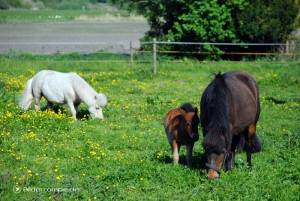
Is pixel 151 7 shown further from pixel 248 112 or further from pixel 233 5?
pixel 248 112

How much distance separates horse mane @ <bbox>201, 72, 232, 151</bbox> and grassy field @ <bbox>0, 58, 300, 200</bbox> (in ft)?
2.09

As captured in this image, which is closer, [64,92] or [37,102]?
[64,92]

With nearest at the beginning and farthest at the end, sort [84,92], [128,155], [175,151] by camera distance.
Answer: [175,151], [128,155], [84,92]

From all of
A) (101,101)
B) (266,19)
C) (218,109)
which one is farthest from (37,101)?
(266,19)

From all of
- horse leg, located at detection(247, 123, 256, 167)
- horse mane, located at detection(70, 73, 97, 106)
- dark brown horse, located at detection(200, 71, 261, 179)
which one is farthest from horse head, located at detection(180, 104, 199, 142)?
horse mane, located at detection(70, 73, 97, 106)

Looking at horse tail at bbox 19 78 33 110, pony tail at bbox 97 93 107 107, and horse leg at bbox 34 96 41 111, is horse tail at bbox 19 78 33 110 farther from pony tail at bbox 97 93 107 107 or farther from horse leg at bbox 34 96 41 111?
pony tail at bbox 97 93 107 107

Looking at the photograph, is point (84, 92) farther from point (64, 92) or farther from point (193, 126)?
point (193, 126)

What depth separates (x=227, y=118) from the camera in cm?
693

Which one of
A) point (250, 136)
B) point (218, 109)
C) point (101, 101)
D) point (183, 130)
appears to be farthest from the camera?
point (101, 101)

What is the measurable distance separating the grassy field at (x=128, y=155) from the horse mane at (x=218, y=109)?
0.64 meters

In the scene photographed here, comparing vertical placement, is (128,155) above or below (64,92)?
below

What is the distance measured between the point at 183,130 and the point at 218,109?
3.03 ft

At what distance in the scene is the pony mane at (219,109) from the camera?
6.77 meters

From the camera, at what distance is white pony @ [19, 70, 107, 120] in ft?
38.2
